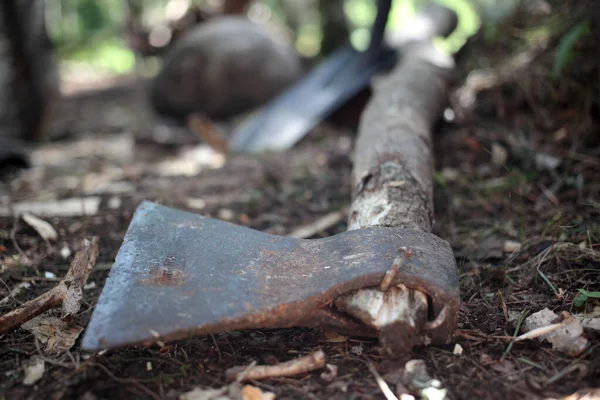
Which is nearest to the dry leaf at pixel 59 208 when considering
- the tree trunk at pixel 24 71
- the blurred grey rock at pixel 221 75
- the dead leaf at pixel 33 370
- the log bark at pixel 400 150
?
the dead leaf at pixel 33 370

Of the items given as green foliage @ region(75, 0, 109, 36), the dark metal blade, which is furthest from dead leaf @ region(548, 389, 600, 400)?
green foliage @ region(75, 0, 109, 36)

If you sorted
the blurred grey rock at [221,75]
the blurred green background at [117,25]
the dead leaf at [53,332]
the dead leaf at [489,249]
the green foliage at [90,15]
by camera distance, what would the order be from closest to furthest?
the dead leaf at [53,332], the dead leaf at [489,249], the blurred grey rock at [221,75], the blurred green background at [117,25], the green foliage at [90,15]

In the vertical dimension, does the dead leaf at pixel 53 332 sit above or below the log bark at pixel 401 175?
below

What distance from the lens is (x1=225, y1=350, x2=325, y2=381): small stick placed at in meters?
1.32

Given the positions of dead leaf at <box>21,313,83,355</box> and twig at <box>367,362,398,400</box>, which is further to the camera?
dead leaf at <box>21,313,83,355</box>

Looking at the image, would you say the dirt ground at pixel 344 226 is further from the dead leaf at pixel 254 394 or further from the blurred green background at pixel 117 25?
the blurred green background at pixel 117 25

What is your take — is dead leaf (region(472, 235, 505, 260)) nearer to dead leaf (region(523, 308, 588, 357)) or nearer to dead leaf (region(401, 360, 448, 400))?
dead leaf (region(523, 308, 588, 357))

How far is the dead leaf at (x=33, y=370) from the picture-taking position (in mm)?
1305

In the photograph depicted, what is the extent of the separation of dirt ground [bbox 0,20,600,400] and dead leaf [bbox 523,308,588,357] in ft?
0.08

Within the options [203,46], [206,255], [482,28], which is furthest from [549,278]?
[203,46]

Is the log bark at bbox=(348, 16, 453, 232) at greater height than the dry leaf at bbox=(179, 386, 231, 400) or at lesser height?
greater

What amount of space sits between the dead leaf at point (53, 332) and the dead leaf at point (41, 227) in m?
0.72

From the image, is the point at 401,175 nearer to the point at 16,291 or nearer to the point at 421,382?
the point at 421,382

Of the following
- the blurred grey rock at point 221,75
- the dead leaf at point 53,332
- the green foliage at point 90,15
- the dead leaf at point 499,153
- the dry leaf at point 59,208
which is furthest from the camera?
the green foliage at point 90,15
